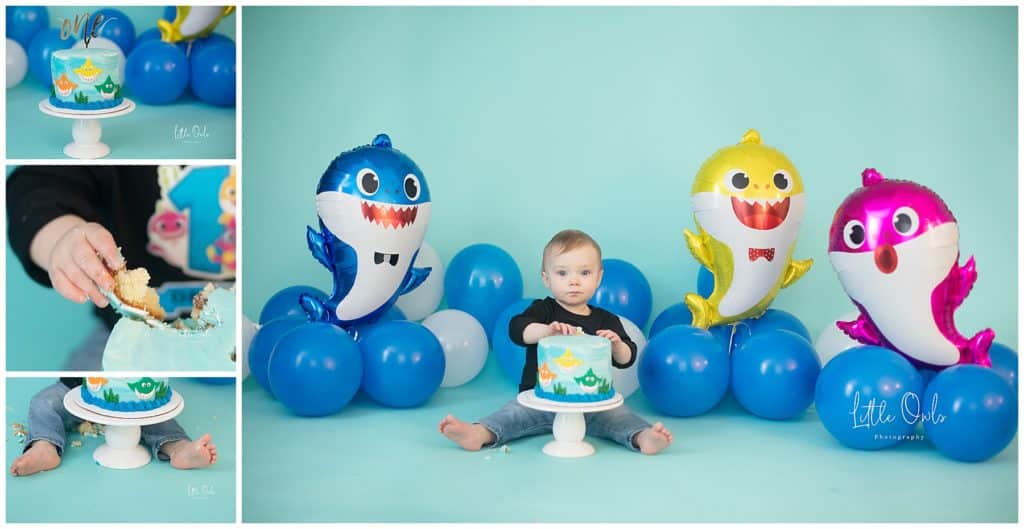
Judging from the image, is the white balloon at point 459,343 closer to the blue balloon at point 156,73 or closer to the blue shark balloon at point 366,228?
the blue shark balloon at point 366,228

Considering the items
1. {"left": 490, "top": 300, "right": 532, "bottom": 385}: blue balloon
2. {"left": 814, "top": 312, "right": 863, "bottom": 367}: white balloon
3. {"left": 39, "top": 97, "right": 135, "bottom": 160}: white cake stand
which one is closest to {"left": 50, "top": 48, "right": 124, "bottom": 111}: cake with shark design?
{"left": 39, "top": 97, "right": 135, "bottom": 160}: white cake stand

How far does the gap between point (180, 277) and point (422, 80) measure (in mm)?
2250

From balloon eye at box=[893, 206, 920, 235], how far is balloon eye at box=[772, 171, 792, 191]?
483 millimetres

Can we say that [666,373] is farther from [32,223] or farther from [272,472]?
[32,223]

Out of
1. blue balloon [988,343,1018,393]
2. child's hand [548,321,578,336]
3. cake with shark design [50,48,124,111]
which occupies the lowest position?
blue balloon [988,343,1018,393]

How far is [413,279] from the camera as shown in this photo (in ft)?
15.6

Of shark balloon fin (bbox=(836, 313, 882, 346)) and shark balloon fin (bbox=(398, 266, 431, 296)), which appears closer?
shark balloon fin (bbox=(836, 313, 882, 346))

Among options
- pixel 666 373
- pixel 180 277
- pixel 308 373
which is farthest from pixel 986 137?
pixel 180 277

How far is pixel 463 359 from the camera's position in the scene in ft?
15.9

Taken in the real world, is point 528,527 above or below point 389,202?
Answer: below

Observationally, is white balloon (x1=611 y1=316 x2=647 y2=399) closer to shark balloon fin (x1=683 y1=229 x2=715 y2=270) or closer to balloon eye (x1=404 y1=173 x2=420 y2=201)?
shark balloon fin (x1=683 y1=229 x2=715 y2=270)

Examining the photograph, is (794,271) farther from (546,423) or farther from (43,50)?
(43,50)

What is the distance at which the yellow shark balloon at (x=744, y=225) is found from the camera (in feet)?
14.8

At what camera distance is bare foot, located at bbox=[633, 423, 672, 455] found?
411cm
